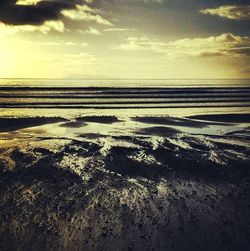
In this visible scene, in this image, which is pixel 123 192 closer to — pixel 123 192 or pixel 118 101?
pixel 123 192

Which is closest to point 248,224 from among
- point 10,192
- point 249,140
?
point 10,192

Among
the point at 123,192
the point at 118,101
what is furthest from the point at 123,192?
the point at 118,101

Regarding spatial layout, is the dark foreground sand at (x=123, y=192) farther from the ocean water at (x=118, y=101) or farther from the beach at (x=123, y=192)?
the ocean water at (x=118, y=101)

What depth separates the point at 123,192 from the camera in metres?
6.38

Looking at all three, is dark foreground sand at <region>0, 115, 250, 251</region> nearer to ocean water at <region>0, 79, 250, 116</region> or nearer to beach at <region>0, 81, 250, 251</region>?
beach at <region>0, 81, 250, 251</region>

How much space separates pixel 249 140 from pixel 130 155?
5.19 meters

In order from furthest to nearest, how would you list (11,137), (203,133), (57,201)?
(203,133) → (11,137) → (57,201)

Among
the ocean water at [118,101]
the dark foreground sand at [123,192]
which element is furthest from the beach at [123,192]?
the ocean water at [118,101]

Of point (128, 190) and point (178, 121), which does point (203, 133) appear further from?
point (128, 190)

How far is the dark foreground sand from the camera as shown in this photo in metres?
4.75

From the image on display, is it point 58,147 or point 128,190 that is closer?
point 128,190

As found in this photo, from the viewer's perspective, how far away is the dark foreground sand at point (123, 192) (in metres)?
4.75

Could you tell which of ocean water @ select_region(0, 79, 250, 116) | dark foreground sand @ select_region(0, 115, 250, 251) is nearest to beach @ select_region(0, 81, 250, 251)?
dark foreground sand @ select_region(0, 115, 250, 251)

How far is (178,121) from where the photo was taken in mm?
16422
